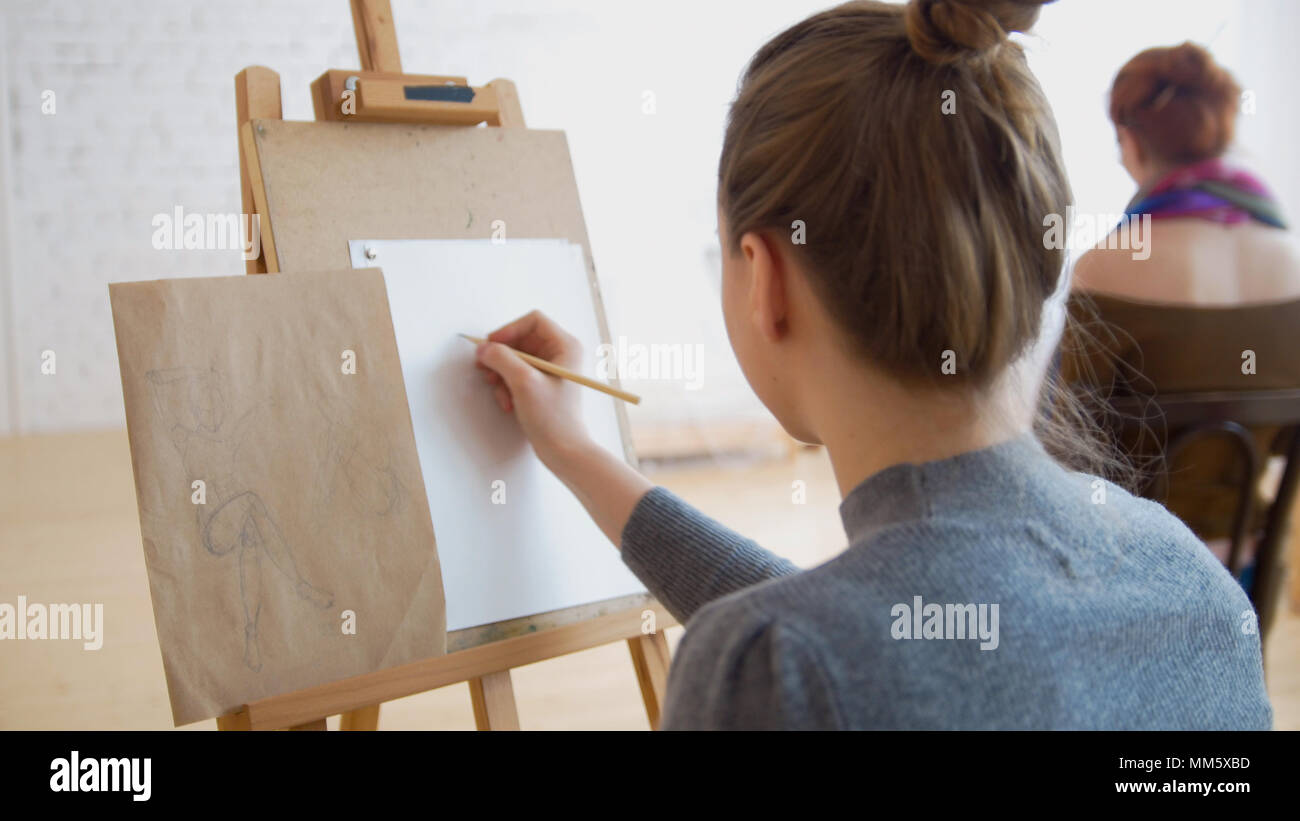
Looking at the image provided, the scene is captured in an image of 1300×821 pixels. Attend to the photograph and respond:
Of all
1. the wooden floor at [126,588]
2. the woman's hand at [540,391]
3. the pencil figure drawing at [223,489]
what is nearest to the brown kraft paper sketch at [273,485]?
the pencil figure drawing at [223,489]

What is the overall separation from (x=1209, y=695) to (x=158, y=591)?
870 millimetres

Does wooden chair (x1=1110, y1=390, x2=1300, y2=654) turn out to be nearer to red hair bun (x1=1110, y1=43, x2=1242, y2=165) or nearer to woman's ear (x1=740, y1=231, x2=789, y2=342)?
red hair bun (x1=1110, y1=43, x2=1242, y2=165)

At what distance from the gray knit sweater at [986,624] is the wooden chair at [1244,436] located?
2.38 ft

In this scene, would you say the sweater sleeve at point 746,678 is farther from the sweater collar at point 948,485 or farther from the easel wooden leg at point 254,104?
the easel wooden leg at point 254,104

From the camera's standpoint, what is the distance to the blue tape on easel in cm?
122

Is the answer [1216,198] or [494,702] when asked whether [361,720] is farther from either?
[1216,198]

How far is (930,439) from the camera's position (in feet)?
2.25

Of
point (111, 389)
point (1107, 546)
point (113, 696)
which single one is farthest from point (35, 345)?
point (1107, 546)

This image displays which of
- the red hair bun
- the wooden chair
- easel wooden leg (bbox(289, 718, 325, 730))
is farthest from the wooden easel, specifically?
the red hair bun

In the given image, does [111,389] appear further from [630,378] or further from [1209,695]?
[1209,695]

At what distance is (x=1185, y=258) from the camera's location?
1.62m

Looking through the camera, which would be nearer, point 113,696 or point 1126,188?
point 113,696

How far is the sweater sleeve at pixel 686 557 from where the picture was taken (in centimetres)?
97

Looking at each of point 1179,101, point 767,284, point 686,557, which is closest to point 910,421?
point 767,284
